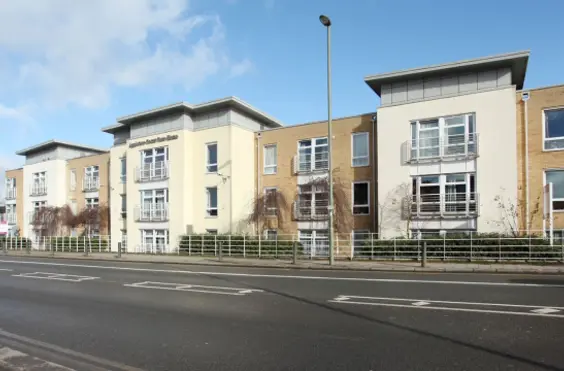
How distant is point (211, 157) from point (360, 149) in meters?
9.40

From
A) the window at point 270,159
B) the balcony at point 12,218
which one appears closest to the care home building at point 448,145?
the window at point 270,159

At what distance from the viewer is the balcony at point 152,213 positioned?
94.2 feet

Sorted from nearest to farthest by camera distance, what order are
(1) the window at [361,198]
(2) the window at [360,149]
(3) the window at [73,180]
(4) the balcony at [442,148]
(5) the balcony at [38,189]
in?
(4) the balcony at [442,148] → (1) the window at [361,198] → (2) the window at [360,149] → (3) the window at [73,180] → (5) the balcony at [38,189]

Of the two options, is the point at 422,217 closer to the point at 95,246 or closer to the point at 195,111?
the point at 195,111

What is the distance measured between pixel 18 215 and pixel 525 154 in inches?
1681

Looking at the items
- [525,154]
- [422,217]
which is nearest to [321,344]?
[422,217]

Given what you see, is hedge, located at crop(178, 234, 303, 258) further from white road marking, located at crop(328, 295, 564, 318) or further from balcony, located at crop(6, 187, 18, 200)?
balcony, located at crop(6, 187, 18, 200)

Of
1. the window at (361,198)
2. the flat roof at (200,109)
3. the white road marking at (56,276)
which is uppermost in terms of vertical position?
the flat roof at (200,109)

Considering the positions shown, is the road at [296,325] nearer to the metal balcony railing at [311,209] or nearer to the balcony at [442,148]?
the balcony at [442,148]

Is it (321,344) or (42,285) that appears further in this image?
(42,285)

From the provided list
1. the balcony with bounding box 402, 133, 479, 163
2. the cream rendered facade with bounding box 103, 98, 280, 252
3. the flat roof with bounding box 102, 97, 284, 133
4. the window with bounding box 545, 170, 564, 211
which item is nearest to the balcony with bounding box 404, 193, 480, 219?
the balcony with bounding box 402, 133, 479, 163

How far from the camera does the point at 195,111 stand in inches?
1122

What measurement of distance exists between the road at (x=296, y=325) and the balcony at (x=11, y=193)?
119 ft

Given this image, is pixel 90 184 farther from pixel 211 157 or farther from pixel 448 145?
pixel 448 145
